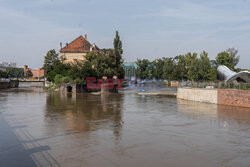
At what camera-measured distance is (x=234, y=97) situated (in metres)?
30.0

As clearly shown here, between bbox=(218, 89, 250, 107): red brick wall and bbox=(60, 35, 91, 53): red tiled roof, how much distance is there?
60.2 metres

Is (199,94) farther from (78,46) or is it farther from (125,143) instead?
(78,46)

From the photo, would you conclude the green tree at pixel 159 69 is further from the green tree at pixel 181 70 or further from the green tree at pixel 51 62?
the green tree at pixel 51 62

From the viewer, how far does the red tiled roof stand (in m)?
85.0

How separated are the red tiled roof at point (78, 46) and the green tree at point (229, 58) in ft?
137

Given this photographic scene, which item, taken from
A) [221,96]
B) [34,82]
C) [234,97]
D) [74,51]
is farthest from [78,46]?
[34,82]

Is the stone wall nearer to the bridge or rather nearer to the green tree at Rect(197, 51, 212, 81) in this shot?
the green tree at Rect(197, 51, 212, 81)

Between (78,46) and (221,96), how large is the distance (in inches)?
2438

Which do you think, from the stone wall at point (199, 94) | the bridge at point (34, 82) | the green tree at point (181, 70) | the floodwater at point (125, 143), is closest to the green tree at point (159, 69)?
the green tree at point (181, 70)

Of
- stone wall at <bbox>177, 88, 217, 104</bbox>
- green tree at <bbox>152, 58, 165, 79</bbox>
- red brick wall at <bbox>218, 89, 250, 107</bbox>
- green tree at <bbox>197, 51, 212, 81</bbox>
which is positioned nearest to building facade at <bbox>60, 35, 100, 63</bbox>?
green tree at <bbox>197, 51, 212, 81</bbox>

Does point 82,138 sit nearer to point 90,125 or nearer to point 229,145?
point 90,125

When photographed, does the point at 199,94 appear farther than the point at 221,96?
Yes

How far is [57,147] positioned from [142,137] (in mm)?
4986

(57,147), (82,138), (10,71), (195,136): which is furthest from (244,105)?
(10,71)
